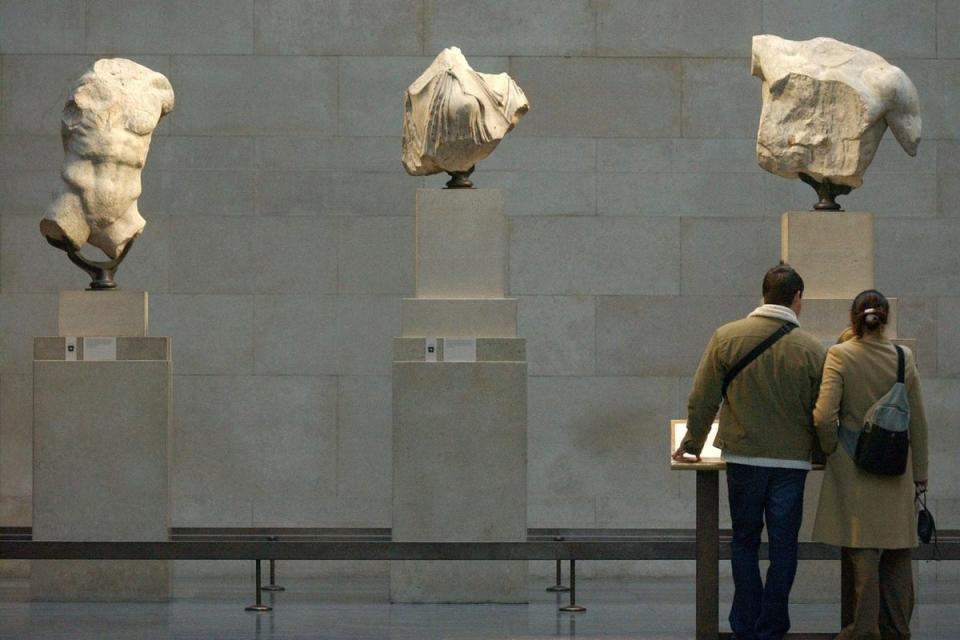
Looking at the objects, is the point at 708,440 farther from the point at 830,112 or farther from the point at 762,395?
the point at 830,112

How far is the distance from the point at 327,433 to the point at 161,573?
8.14ft

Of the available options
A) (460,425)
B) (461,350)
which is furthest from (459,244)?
(460,425)

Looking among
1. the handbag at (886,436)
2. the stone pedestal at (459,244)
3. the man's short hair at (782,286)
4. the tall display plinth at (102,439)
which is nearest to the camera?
the handbag at (886,436)

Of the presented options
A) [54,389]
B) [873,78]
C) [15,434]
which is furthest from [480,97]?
[15,434]

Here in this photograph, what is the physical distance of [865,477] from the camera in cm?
710

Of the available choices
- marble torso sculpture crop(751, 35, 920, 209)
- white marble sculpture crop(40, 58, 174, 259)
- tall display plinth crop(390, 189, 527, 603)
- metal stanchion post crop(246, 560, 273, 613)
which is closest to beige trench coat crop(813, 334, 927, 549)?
marble torso sculpture crop(751, 35, 920, 209)

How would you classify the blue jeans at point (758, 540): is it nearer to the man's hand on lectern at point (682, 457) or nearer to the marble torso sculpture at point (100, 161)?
the man's hand on lectern at point (682, 457)

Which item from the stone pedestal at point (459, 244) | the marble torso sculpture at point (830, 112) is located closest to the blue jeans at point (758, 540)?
the stone pedestal at point (459, 244)

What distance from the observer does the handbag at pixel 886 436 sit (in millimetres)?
7004

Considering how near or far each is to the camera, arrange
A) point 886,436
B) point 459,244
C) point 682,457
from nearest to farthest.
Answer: point 886,436 → point 682,457 → point 459,244

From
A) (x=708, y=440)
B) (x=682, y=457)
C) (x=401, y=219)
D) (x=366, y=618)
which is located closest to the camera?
(x=682, y=457)

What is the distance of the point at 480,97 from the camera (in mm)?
9453

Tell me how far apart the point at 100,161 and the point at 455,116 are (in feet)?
7.77

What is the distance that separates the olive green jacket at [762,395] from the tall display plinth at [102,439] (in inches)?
157
